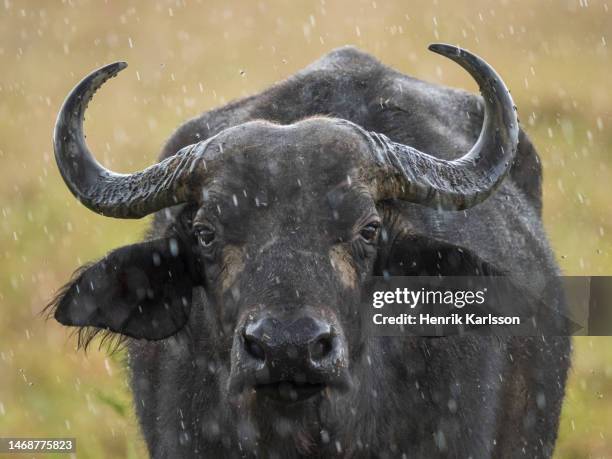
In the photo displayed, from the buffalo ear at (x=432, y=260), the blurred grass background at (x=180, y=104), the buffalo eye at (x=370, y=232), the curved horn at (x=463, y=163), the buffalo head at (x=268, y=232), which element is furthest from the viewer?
the blurred grass background at (x=180, y=104)

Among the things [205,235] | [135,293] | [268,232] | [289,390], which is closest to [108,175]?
[135,293]

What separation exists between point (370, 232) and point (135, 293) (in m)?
1.39

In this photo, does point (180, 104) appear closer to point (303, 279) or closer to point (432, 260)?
point (432, 260)

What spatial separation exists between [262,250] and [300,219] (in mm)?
247

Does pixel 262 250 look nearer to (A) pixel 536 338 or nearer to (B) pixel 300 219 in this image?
(B) pixel 300 219

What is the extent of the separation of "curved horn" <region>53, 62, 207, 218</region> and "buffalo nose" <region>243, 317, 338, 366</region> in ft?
4.17

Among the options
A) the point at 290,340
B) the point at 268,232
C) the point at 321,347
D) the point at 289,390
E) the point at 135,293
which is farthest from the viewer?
the point at 135,293

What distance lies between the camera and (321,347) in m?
5.38

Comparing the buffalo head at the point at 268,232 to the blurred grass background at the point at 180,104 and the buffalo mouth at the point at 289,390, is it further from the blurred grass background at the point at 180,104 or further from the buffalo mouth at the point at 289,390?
the blurred grass background at the point at 180,104

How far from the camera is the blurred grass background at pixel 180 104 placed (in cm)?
1122

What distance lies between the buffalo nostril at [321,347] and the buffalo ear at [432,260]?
1.23 metres

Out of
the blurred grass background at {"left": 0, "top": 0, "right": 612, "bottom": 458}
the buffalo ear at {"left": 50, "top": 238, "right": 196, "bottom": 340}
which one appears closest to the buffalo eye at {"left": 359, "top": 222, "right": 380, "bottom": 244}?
the buffalo ear at {"left": 50, "top": 238, "right": 196, "bottom": 340}

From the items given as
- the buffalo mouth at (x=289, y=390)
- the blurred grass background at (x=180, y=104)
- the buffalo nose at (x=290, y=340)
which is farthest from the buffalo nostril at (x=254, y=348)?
the blurred grass background at (x=180, y=104)

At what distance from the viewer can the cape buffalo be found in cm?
564
